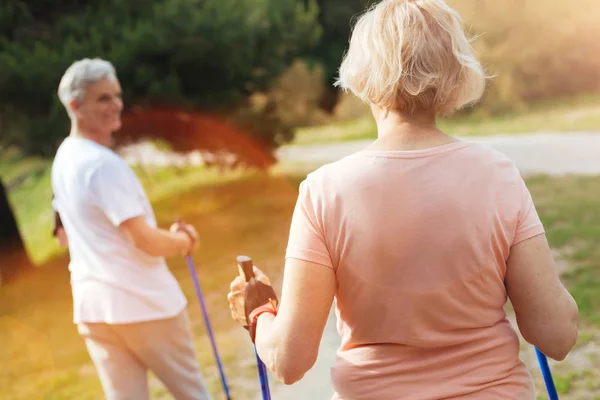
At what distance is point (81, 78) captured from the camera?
2.29m

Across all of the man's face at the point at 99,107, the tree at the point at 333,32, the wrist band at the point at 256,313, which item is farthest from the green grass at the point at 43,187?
the wrist band at the point at 256,313

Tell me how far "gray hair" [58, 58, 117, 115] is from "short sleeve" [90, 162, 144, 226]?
302 mm

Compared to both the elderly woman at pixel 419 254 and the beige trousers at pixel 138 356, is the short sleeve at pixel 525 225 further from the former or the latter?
the beige trousers at pixel 138 356

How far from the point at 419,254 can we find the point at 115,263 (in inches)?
52.0

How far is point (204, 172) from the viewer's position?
26.9 feet

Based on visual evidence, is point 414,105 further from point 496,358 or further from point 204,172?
point 204,172

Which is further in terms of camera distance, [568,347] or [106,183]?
[106,183]

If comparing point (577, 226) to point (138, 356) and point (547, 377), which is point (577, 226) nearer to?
point (138, 356)

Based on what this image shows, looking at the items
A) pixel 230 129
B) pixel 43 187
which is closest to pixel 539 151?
pixel 230 129

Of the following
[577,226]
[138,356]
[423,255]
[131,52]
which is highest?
[131,52]

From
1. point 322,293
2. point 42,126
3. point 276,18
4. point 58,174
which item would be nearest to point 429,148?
point 322,293

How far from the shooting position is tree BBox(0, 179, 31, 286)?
6445mm

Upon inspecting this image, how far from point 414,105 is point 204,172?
7.20 metres

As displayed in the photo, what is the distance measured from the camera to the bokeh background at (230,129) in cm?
550
